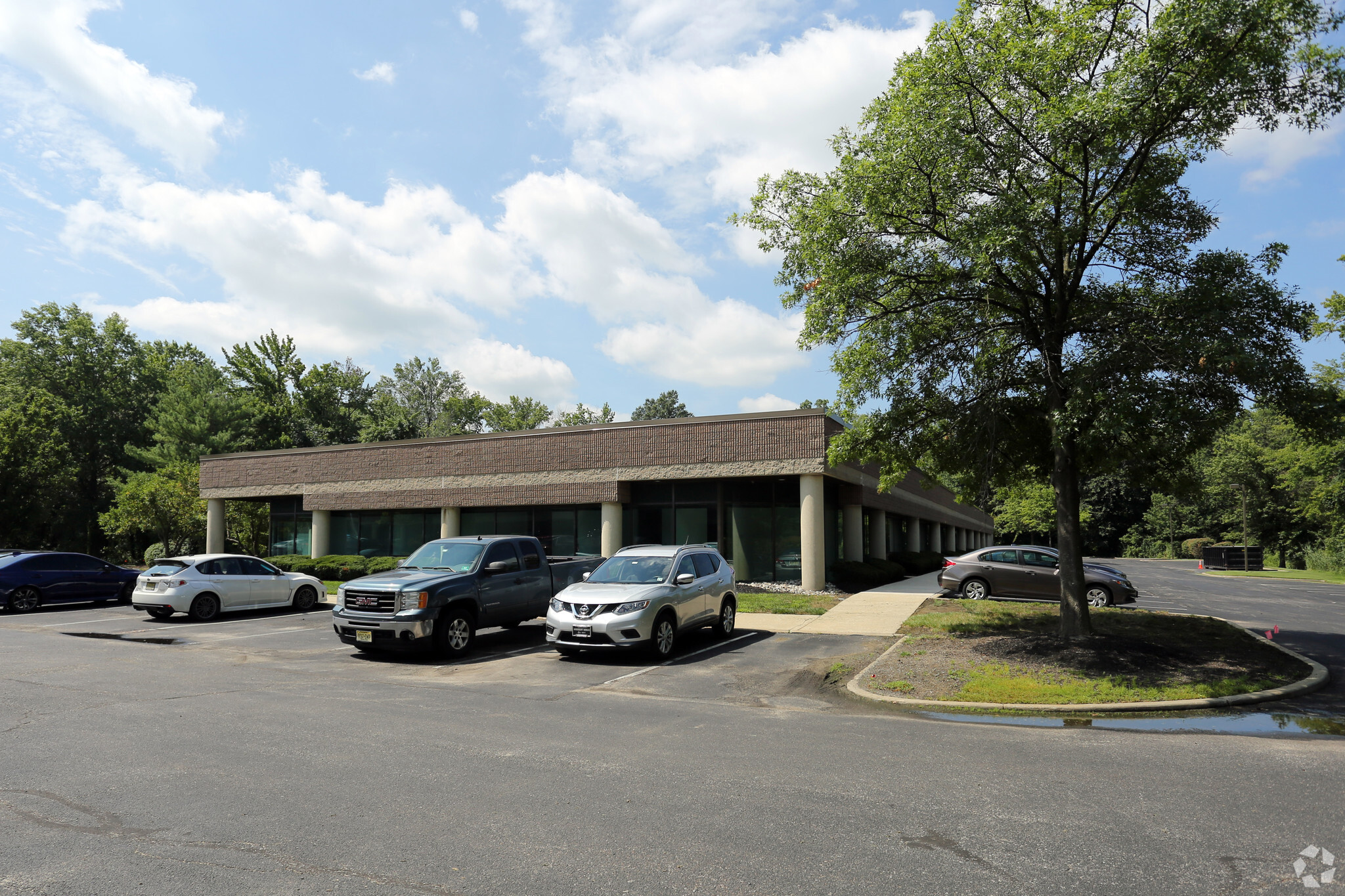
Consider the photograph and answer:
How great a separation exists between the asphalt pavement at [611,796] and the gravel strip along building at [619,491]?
1387 centimetres

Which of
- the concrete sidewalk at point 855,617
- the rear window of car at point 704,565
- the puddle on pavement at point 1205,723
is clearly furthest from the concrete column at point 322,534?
the puddle on pavement at point 1205,723

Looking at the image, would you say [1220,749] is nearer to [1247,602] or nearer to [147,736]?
[147,736]

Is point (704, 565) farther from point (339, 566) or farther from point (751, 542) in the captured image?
point (339, 566)

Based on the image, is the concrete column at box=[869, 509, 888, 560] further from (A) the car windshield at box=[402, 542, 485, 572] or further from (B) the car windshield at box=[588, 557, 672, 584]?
(A) the car windshield at box=[402, 542, 485, 572]

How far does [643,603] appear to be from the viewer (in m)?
12.2

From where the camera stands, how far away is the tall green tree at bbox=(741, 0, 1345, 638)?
10203 mm

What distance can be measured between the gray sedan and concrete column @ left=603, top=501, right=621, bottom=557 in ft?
32.9

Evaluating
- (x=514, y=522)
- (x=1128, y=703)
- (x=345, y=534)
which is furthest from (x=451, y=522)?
(x=1128, y=703)

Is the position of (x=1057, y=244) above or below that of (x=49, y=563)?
above

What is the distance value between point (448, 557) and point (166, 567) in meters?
9.06

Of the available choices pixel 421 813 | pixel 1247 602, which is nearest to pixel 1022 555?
pixel 1247 602

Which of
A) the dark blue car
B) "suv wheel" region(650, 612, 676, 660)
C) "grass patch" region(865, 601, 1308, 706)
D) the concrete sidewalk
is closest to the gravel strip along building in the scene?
the concrete sidewalk

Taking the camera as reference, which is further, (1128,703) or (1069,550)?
(1069,550)

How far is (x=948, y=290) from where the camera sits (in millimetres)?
12469
